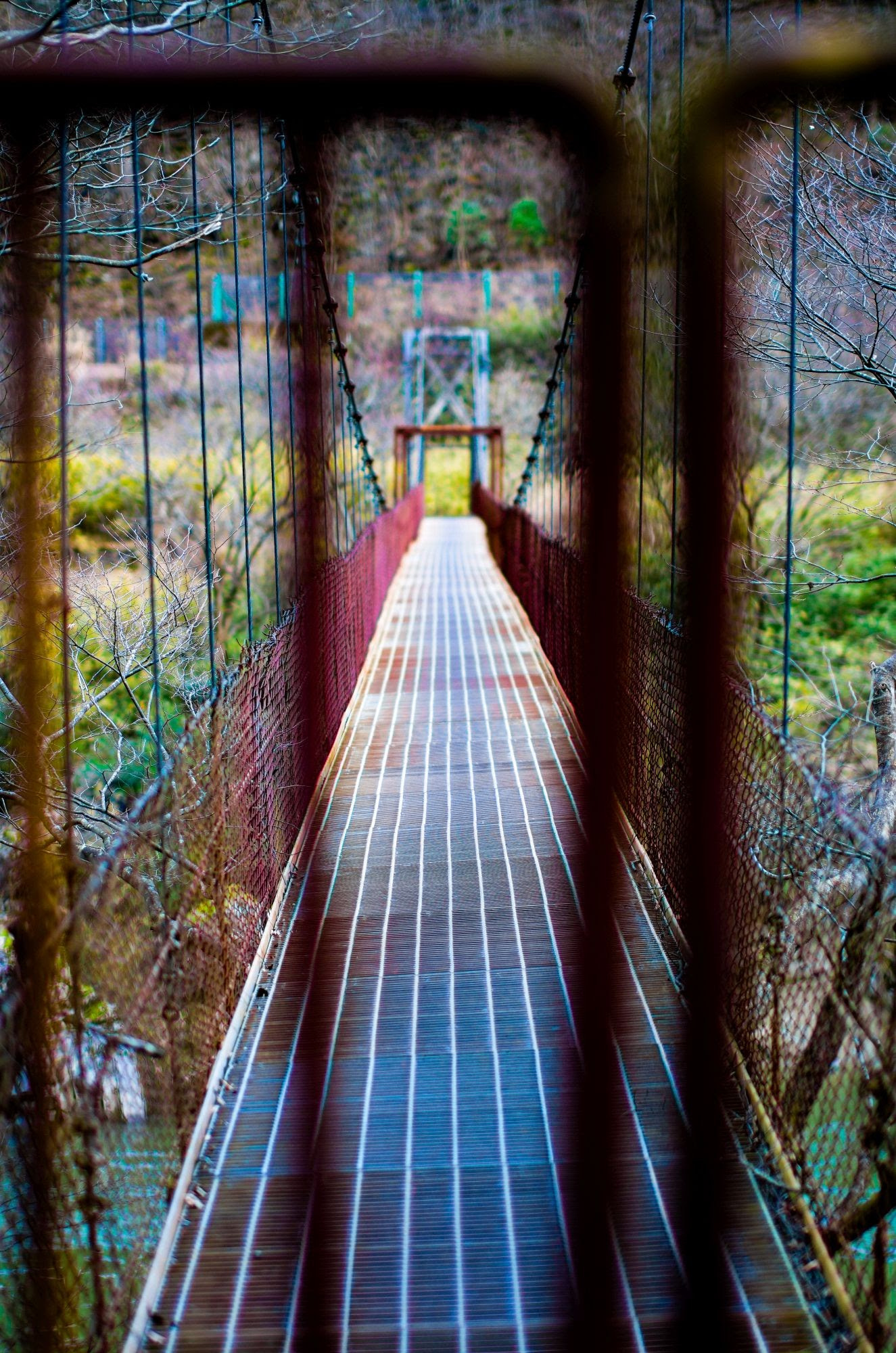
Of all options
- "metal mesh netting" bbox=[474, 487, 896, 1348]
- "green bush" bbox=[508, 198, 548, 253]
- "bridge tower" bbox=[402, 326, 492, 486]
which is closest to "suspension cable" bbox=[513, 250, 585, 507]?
"metal mesh netting" bbox=[474, 487, 896, 1348]

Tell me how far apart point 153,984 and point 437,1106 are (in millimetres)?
686

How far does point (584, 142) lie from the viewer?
0.65 metres

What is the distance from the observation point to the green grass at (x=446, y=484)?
29734 mm

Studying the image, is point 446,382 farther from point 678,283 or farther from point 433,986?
point 678,283

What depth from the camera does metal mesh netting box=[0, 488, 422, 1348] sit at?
1424mm

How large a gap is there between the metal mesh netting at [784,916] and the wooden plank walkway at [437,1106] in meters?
0.16

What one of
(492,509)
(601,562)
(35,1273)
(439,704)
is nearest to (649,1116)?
(35,1273)

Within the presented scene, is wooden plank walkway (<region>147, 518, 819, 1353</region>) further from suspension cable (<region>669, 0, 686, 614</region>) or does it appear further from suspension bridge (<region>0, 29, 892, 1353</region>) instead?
suspension cable (<region>669, 0, 686, 614</region>)

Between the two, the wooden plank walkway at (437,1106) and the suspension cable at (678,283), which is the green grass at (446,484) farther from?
the suspension cable at (678,283)

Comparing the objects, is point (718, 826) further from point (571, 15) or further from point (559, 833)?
point (571, 15)

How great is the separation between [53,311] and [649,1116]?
19.0 ft

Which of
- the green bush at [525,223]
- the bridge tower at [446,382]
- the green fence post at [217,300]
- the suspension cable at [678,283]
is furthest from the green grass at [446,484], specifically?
the suspension cable at [678,283]

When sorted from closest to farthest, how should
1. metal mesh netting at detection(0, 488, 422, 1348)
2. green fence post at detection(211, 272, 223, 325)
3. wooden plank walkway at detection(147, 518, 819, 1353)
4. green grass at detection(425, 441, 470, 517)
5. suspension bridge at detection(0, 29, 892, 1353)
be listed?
suspension bridge at detection(0, 29, 892, 1353) < metal mesh netting at detection(0, 488, 422, 1348) < wooden plank walkway at detection(147, 518, 819, 1353) < green fence post at detection(211, 272, 223, 325) < green grass at detection(425, 441, 470, 517)

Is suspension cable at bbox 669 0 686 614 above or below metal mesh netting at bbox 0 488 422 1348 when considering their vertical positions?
above
